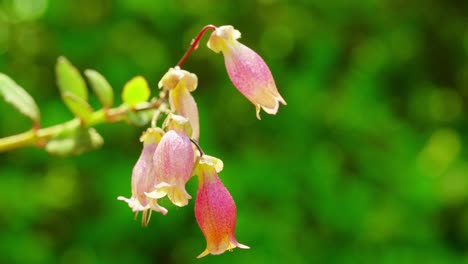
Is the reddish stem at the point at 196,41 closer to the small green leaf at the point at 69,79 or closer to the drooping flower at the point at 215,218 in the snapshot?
the drooping flower at the point at 215,218

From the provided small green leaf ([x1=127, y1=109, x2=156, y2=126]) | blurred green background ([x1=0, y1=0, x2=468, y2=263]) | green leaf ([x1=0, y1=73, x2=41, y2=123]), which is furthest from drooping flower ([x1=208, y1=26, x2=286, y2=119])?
blurred green background ([x1=0, y1=0, x2=468, y2=263])

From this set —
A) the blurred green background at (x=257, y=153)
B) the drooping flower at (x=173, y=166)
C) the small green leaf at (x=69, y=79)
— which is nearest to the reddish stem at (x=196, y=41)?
the drooping flower at (x=173, y=166)

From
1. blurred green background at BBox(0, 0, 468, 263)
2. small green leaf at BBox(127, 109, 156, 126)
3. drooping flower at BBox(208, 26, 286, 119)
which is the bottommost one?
drooping flower at BBox(208, 26, 286, 119)

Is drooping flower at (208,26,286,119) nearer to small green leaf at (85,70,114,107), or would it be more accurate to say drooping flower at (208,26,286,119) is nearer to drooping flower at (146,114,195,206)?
drooping flower at (146,114,195,206)

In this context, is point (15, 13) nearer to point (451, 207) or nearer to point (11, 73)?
point (11, 73)

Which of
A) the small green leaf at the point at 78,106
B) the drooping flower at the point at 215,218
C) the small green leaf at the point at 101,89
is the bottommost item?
the drooping flower at the point at 215,218

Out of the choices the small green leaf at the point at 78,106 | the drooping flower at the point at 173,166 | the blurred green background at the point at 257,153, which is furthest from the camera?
the blurred green background at the point at 257,153

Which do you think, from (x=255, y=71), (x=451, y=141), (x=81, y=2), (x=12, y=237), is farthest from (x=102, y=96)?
(x=451, y=141)
